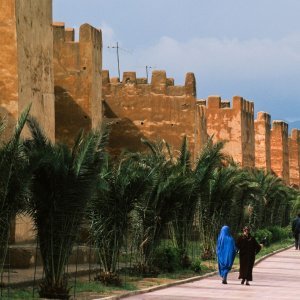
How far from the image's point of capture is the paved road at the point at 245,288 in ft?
54.4

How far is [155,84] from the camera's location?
37938 mm

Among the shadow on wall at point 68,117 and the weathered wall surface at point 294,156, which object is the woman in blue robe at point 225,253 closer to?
the shadow on wall at point 68,117

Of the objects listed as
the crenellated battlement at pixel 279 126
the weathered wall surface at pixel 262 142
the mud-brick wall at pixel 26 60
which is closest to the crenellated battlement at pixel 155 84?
the mud-brick wall at pixel 26 60

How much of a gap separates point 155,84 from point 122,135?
2.48 metres

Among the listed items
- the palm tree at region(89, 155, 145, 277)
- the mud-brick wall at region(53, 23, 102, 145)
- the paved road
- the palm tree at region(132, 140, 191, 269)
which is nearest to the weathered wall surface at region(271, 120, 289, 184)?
the mud-brick wall at region(53, 23, 102, 145)

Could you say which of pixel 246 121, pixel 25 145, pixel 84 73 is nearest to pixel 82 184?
pixel 25 145

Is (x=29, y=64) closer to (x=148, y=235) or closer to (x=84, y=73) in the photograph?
(x=148, y=235)

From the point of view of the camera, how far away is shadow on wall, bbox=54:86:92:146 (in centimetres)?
2761

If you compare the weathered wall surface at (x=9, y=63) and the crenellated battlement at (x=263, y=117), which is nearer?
the weathered wall surface at (x=9, y=63)

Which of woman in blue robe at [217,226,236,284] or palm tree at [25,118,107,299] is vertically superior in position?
palm tree at [25,118,107,299]

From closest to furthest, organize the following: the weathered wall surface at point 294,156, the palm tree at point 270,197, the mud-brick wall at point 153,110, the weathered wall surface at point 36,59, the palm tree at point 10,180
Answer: the palm tree at point 10,180 → the weathered wall surface at point 36,59 → the mud-brick wall at point 153,110 → the palm tree at point 270,197 → the weathered wall surface at point 294,156

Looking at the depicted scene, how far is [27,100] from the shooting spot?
21.0m

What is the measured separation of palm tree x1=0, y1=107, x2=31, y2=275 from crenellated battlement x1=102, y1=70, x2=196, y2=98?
2372 centimetres

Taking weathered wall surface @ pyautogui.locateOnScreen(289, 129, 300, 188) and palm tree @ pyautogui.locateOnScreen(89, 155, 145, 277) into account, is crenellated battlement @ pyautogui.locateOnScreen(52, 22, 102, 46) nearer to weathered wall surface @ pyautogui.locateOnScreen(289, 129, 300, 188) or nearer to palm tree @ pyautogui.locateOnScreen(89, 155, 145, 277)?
A: palm tree @ pyautogui.locateOnScreen(89, 155, 145, 277)
